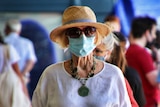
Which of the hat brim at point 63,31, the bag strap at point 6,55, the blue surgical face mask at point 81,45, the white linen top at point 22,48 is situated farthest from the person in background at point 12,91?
the blue surgical face mask at point 81,45

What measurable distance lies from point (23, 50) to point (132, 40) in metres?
2.59

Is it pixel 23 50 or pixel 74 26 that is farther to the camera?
pixel 23 50

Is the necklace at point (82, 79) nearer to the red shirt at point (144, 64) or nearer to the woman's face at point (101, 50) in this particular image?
the woman's face at point (101, 50)

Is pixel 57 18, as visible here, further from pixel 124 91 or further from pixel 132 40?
pixel 124 91

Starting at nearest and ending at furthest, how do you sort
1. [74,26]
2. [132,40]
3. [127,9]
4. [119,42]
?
[74,26], [119,42], [132,40], [127,9]

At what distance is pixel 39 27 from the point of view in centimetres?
698

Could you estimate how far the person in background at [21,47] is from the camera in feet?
20.1

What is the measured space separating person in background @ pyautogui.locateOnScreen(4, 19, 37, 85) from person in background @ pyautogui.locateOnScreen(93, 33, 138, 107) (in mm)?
3220

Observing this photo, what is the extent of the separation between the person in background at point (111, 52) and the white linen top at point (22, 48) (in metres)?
3.22

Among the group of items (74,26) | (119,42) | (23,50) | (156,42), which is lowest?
(23,50)

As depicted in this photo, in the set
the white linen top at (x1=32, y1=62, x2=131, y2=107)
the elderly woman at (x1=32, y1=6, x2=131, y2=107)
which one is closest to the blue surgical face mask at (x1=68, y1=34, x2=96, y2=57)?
the elderly woman at (x1=32, y1=6, x2=131, y2=107)

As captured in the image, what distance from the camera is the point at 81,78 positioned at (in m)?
2.17

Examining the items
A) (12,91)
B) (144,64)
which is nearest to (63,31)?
(144,64)

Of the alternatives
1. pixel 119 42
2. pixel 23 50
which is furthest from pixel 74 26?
pixel 23 50
